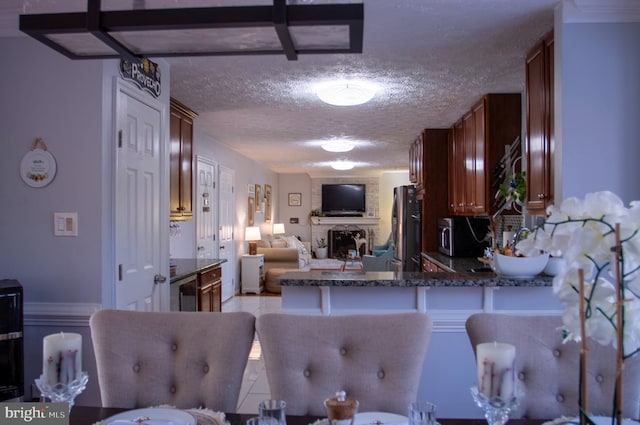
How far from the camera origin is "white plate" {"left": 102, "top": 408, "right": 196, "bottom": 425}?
113 centimetres

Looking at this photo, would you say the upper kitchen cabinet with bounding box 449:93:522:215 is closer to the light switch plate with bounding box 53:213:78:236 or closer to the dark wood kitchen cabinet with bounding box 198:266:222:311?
the dark wood kitchen cabinet with bounding box 198:266:222:311

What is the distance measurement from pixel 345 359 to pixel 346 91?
7.95ft

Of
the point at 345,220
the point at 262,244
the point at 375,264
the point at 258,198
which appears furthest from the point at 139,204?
the point at 345,220

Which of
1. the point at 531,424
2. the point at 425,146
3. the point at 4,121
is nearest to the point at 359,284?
the point at 531,424

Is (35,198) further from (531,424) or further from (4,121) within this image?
(531,424)

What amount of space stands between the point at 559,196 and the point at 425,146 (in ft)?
10.4

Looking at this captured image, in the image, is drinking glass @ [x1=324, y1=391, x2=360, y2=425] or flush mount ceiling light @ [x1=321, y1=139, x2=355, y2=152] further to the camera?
flush mount ceiling light @ [x1=321, y1=139, x2=355, y2=152]

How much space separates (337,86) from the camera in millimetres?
3484

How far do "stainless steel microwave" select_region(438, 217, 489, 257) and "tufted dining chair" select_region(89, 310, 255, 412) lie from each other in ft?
11.6

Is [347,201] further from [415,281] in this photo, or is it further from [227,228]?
[415,281]

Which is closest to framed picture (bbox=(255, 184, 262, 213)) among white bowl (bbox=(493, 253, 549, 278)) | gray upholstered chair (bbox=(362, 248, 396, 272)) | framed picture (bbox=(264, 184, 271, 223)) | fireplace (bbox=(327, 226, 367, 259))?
framed picture (bbox=(264, 184, 271, 223))

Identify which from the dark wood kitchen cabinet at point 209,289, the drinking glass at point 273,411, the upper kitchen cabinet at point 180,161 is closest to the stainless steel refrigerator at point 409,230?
the dark wood kitchen cabinet at point 209,289

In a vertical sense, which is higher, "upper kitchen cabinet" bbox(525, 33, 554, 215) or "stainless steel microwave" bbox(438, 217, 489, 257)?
"upper kitchen cabinet" bbox(525, 33, 554, 215)

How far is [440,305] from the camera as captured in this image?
8.42 feet
